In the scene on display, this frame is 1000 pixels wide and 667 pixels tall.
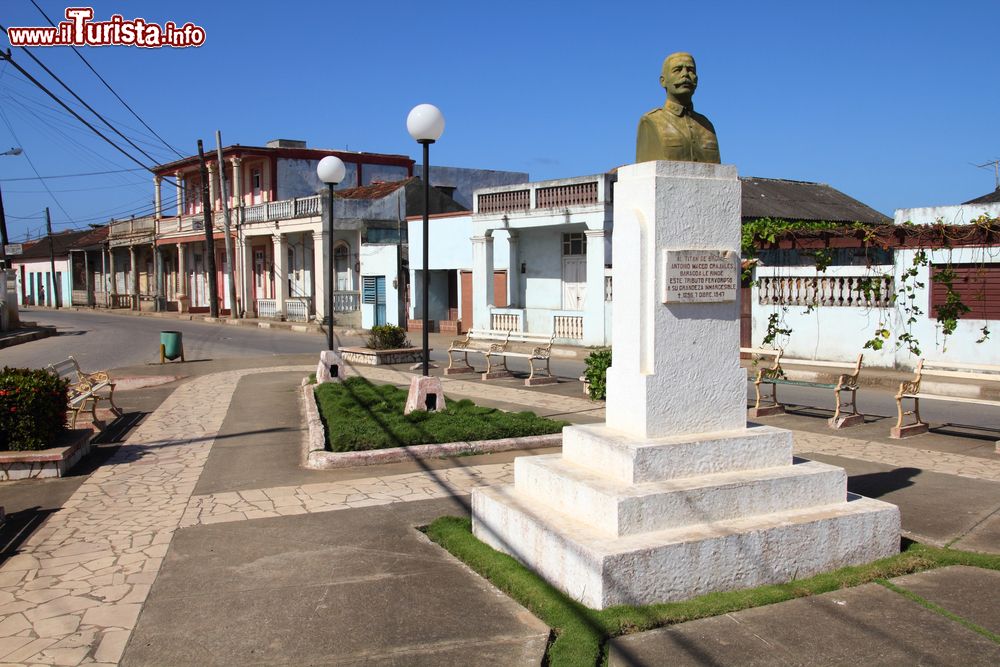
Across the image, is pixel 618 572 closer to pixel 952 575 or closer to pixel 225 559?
pixel 952 575

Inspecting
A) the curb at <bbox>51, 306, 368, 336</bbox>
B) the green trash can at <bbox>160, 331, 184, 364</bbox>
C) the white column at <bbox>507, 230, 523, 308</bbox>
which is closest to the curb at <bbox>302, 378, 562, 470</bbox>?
the green trash can at <bbox>160, 331, 184, 364</bbox>

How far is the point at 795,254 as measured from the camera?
17.9 m

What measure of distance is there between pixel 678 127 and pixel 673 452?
7.43ft

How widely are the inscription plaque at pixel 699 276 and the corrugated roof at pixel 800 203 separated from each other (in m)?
17.5

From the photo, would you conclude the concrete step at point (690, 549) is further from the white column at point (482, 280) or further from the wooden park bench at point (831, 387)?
the white column at point (482, 280)

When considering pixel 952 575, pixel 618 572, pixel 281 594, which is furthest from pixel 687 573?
pixel 281 594

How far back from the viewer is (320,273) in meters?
34.9

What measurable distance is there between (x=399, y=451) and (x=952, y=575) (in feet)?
17.6

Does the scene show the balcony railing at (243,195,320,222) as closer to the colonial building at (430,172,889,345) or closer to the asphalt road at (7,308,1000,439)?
the asphalt road at (7,308,1000,439)

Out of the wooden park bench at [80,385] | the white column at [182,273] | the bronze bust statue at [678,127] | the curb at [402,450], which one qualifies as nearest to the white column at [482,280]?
the wooden park bench at [80,385]

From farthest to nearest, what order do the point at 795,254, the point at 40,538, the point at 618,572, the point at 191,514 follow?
the point at 795,254 → the point at 191,514 → the point at 40,538 → the point at 618,572

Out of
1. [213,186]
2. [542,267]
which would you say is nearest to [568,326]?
[542,267]

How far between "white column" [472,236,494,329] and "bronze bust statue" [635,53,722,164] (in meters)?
20.8

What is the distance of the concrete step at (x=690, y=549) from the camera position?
4754mm
